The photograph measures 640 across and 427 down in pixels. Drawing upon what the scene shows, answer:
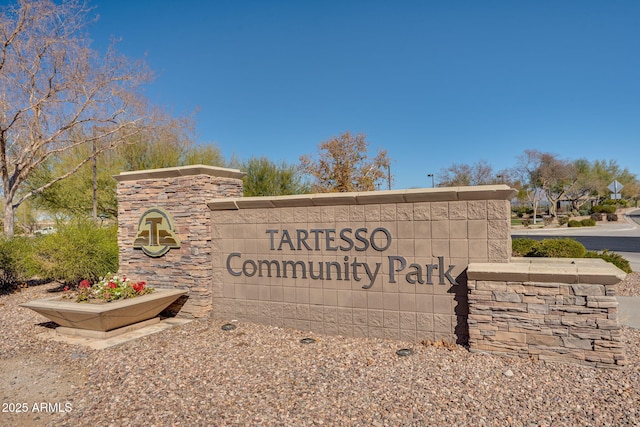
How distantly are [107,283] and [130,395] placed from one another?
144 inches

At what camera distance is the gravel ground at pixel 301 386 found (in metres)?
4.32

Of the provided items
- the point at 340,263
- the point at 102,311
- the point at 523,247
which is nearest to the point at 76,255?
the point at 102,311

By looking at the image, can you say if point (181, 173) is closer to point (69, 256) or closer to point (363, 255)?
point (363, 255)

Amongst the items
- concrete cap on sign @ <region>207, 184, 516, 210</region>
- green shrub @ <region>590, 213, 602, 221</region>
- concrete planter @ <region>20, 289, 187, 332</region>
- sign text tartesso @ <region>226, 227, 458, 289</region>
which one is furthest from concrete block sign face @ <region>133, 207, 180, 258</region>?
green shrub @ <region>590, 213, 602, 221</region>

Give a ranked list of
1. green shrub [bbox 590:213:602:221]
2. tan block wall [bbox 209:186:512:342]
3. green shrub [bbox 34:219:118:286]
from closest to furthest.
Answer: tan block wall [bbox 209:186:512:342] < green shrub [bbox 34:219:118:286] < green shrub [bbox 590:213:602:221]

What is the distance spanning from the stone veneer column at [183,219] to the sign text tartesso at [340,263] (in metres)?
0.83

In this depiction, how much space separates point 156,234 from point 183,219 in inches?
32.3

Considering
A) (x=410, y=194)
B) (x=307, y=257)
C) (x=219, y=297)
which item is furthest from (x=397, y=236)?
(x=219, y=297)

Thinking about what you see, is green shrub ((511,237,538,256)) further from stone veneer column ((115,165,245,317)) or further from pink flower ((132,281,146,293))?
pink flower ((132,281,146,293))

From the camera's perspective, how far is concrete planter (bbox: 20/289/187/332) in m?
7.12

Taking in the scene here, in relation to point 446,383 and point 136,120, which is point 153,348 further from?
point 136,120

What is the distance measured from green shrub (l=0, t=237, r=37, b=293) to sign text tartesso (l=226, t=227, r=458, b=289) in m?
7.96

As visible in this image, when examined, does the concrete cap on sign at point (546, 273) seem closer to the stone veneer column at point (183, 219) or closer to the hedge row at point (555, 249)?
the stone veneer column at point (183, 219)

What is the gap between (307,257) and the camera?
296 inches
